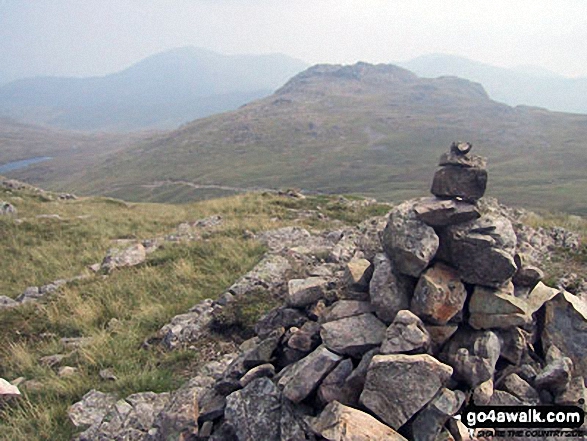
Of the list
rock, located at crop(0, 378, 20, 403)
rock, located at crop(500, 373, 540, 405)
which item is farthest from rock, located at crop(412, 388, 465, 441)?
rock, located at crop(0, 378, 20, 403)

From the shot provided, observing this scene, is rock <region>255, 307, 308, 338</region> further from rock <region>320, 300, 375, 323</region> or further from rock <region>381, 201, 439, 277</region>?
rock <region>381, 201, 439, 277</region>

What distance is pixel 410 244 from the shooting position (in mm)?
7488

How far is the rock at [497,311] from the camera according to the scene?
7.00 m

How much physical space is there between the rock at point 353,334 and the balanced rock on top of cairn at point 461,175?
2.89 m

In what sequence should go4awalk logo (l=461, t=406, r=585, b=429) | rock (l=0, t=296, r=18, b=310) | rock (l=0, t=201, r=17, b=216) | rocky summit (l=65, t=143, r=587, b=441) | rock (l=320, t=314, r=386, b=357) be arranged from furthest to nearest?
rock (l=0, t=201, r=17, b=216) < rock (l=0, t=296, r=18, b=310) < rock (l=320, t=314, r=386, b=357) < go4awalk logo (l=461, t=406, r=585, b=429) < rocky summit (l=65, t=143, r=587, b=441)

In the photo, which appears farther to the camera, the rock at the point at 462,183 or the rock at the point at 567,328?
the rock at the point at 462,183

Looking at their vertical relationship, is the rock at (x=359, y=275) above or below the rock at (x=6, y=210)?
above

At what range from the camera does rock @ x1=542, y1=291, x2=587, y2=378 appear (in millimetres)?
7188

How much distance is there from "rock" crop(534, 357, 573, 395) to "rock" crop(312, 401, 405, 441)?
246cm

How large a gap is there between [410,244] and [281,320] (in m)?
2.88

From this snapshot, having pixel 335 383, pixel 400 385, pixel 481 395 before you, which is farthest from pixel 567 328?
pixel 335 383

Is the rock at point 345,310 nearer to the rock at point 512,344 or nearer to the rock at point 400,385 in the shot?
the rock at point 400,385

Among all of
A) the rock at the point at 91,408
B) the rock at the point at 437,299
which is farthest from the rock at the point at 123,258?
the rock at the point at 437,299

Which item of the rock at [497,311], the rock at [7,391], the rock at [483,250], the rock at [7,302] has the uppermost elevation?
the rock at [483,250]
